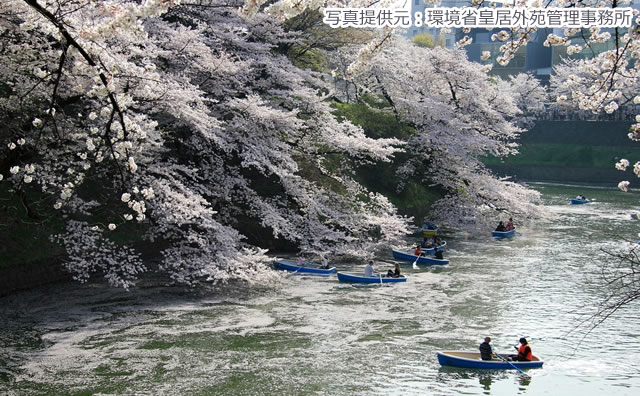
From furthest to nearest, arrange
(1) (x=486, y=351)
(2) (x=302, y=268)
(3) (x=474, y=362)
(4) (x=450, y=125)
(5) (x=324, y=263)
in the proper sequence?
1. (4) (x=450, y=125)
2. (5) (x=324, y=263)
3. (2) (x=302, y=268)
4. (1) (x=486, y=351)
5. (3) (x=474, y=362)

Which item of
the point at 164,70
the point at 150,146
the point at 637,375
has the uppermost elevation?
the point at 164,70

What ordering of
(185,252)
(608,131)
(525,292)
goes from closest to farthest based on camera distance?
(185,252) → (525,292) → (608,131)

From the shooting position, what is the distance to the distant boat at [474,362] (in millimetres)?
16625

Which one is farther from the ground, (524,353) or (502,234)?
(502,234)

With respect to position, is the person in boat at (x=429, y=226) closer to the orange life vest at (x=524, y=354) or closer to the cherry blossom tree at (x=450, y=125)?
the cherry blossom tree at (x=450, y=125)

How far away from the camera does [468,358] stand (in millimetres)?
16875

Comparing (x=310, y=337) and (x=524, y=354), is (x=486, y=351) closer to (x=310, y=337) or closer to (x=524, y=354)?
(x=524, y=354)

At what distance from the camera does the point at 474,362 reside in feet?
55.0

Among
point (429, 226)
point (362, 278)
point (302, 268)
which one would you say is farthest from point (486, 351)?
point (429, 226)

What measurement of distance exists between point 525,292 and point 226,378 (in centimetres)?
1329

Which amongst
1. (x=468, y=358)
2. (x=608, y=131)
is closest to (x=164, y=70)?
(x=468, y=358)

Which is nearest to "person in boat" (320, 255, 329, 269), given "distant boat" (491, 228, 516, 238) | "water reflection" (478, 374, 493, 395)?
"water reflection" (478, 374, 493, 395)

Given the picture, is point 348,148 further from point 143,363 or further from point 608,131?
point 608,131

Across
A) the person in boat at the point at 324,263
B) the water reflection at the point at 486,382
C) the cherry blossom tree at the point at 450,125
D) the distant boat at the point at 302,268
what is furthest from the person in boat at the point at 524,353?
the cherry blossom tree at the point at 450,125
